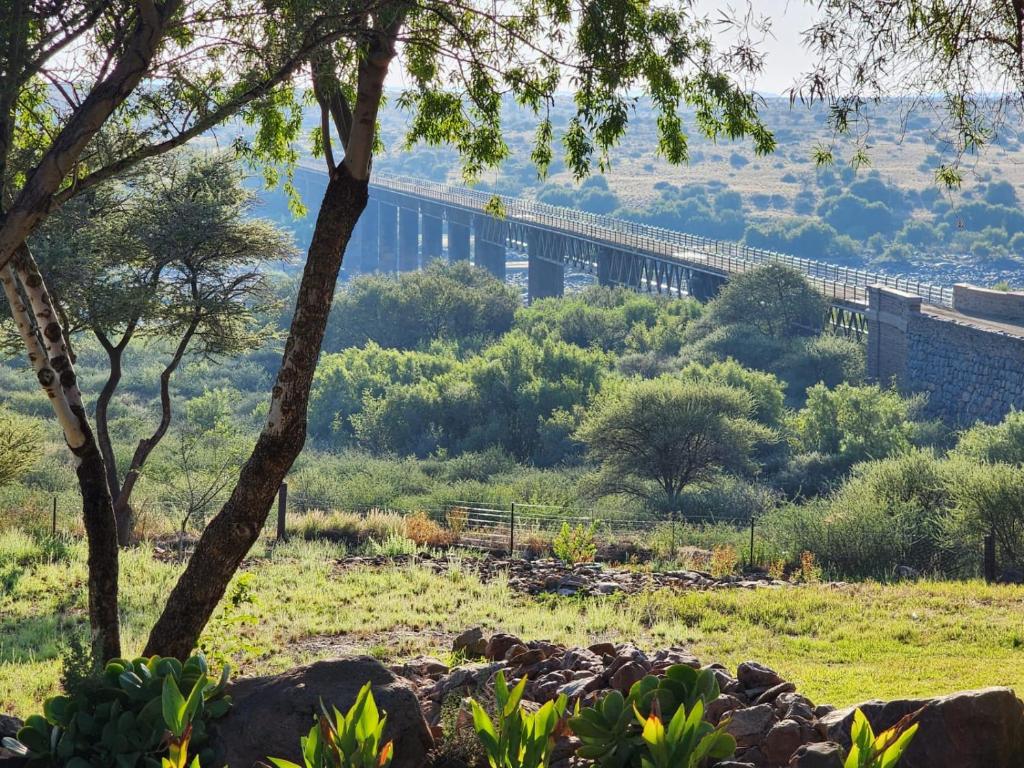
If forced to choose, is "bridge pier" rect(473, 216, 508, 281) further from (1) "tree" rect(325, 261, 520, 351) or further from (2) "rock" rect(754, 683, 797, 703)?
(2) "rock" rect(754, 683, 797, 703)

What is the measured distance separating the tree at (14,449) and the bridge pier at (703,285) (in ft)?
135

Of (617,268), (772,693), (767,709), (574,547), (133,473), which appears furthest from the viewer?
(617,268)

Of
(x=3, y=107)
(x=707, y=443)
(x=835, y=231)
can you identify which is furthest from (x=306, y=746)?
(x=835, y=231)

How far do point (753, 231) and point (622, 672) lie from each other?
115 meters

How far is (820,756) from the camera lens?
5102 mm

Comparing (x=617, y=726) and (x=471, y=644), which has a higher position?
(x=617, y=726)

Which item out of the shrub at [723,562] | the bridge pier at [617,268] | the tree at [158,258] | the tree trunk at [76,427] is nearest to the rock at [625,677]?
the tree trunk at [76,427]

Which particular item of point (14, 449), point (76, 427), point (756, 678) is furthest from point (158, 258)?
point (756, 678)

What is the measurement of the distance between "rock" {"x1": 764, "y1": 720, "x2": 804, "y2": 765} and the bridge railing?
123 feet

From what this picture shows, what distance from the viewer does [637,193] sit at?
475 feet

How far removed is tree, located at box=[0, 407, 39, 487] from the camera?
20578 mm

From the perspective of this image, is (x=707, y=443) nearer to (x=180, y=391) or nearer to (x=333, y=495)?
(x=333, y=495)

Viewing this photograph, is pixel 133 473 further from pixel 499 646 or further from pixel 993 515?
pixel 993 515

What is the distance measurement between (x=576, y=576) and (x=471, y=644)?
5481 millimetres
